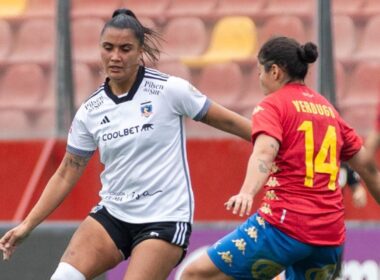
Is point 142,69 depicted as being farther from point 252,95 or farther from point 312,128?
point 252,95

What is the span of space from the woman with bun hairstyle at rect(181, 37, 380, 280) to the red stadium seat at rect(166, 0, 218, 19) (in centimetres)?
401

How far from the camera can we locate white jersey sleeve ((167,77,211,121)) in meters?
6.96

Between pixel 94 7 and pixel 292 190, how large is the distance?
15.2 feet

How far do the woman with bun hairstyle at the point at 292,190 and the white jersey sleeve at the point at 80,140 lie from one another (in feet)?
2.75

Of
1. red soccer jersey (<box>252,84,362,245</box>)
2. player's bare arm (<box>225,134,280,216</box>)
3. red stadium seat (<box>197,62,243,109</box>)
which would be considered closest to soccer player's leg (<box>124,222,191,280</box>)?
red soccer jersey (<box>252,84,362,245</box>)

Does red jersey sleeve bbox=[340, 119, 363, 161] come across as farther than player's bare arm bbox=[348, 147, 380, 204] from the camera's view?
No

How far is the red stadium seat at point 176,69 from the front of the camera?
35.6ft

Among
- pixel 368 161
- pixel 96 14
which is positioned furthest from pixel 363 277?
pixel 96 14

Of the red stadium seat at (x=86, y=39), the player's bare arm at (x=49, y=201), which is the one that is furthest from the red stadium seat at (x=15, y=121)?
the player's bare arm at (x=49, y=201)

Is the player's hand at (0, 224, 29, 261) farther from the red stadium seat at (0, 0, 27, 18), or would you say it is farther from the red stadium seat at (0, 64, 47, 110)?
the red stadium seat at (0, 0, 27, 18)

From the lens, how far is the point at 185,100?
6.97m

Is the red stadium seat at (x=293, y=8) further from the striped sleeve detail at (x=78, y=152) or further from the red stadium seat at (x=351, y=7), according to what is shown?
the striped sleeve detail at (x=78, y=152)

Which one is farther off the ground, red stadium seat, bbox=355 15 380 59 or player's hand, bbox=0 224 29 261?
red stadium seat, bbox=355 15 380 59

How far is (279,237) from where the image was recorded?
6.79m
